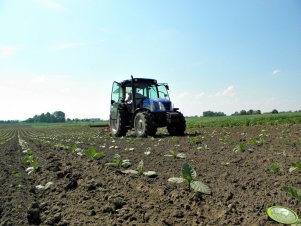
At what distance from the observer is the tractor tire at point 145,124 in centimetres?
1086

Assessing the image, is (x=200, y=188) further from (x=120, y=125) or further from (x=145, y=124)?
(x=120, y=125)

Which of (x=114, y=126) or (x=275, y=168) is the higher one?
(x=114, y=126)

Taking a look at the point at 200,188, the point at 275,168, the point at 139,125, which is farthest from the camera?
the point at 139,125

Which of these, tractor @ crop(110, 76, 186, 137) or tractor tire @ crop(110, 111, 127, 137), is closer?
tractor @ crop(110, 76, 186, 137)

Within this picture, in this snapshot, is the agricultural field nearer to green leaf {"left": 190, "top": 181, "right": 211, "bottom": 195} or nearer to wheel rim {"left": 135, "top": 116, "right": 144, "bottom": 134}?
green leaf {"left": 190, "top": 181, "right": 211, "bottom": 195}

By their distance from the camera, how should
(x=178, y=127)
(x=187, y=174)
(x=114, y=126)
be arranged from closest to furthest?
(x=187, y=174), (x=178, y=127), (x=114, y=126)

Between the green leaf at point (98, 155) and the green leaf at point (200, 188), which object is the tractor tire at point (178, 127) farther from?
the green leaf at point (200, 188)

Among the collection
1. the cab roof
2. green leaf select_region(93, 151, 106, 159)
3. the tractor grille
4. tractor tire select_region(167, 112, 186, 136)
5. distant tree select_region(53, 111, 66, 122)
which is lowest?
green leaf select_region(93, 151, 106, 159)

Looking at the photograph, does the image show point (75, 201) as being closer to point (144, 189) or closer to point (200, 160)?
point (144, 189)

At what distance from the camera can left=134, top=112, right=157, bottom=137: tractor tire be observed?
10.9 meters

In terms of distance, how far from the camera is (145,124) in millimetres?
10820

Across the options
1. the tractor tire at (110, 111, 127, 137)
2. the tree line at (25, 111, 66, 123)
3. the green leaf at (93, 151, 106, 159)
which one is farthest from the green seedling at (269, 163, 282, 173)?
the tree line at (25, 111, 66, 123)

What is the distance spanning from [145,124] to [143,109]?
1017mm

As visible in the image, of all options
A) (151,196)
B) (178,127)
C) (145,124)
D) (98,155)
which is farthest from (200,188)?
(178,127)
